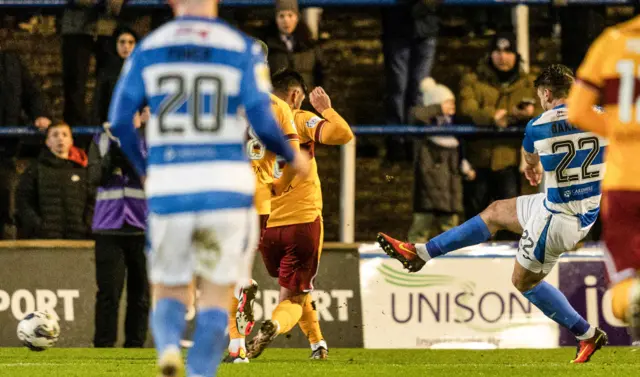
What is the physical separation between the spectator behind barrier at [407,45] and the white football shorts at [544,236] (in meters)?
3.23

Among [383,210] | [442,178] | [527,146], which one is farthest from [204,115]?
[383,210]

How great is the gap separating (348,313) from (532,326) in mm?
1671

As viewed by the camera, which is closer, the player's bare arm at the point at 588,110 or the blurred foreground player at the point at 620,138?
the blurred foreground player at the point at 620,138

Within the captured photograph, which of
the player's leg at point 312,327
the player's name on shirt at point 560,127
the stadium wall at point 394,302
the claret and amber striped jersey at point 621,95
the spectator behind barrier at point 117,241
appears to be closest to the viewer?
the claret and amber striped jersey at point 621,95

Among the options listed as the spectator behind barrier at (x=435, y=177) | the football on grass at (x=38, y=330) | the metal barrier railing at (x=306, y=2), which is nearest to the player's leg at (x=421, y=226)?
the spectator behind barrier at (x=435, y=177)

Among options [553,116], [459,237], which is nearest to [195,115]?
[553,116]

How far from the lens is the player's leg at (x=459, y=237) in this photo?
32.4 feet

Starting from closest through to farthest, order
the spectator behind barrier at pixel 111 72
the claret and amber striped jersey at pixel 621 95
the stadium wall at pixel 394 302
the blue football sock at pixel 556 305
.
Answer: the claret and amber striped jersey at pixel 621 95
the blue football sock at pixel 556 305
the spectator behind barrier at pixel 111 72
the stadium wall at pixel 394 302

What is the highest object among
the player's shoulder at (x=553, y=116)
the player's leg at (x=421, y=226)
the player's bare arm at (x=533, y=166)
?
the player's shoulder at (x=553, y=116)

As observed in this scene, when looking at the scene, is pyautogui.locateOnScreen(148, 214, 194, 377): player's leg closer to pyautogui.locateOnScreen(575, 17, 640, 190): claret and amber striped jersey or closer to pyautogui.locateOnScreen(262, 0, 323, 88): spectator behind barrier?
pyautogui.locateOnScreen(575, 17, 640, 190): claret and amber striped jersey

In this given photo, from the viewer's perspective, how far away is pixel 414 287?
12273 mm

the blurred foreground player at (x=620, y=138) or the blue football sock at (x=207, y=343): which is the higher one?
the blurred foreground player at (x=620, y=138)

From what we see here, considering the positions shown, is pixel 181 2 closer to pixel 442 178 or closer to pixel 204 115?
Answer: pixel 204 115

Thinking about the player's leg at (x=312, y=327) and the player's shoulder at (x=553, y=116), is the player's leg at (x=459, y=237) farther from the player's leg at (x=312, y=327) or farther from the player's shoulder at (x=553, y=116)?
the player's shoulder at (x=553, y=116)
